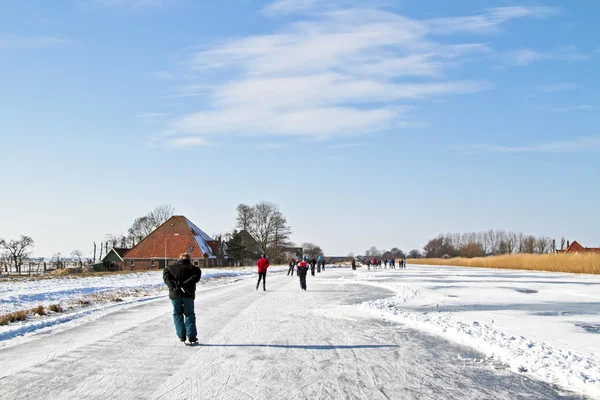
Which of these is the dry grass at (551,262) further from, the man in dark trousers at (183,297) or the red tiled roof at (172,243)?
the red tiled roof at (172,243)

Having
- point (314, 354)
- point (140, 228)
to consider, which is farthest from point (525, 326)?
point (140, 228)

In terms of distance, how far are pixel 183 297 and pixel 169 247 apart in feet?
249

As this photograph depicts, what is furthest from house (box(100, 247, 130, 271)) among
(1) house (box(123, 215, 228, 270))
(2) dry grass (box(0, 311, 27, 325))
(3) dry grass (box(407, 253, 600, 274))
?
(2) dry grass (box(0, 311, 27, 325))

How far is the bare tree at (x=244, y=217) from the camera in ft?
338

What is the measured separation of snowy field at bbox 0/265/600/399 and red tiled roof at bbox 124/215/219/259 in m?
67.9

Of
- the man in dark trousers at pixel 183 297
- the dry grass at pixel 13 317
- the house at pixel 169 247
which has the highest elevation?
the house at pixel 169 247

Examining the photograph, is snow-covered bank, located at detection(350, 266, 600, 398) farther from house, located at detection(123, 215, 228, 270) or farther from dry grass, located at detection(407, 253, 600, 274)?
house, located at detection(123, 215, 228, 270)

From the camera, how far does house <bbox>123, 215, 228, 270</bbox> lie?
83.1 metres

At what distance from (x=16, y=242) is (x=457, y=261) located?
242 ft

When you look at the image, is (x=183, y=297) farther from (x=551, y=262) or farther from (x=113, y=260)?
(x=113, y=260)

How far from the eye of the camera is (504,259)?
60188 millimetres

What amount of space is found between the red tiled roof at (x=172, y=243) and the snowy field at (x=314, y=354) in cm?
6795

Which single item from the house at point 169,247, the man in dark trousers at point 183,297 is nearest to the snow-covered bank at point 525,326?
the man in dark trousers at point 183,297

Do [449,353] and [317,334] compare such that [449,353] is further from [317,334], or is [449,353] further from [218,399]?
[218,399]
